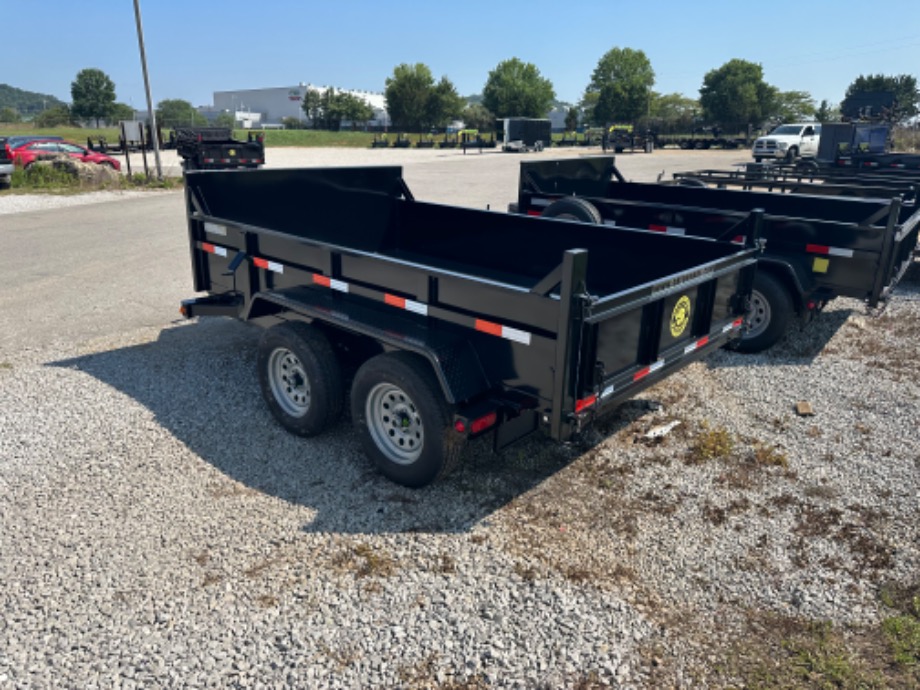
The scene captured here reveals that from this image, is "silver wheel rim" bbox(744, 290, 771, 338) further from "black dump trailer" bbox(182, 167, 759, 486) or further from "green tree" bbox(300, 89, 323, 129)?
"green tree" bbox(300, 89, 323, 129)

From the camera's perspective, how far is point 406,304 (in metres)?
4.12

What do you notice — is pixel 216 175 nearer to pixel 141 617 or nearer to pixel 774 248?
pixel 141 617

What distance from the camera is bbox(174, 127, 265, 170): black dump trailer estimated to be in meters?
22.3

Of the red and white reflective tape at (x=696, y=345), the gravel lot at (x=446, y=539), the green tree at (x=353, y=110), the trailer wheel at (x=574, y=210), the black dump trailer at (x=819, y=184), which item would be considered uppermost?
the green tree at (x=353, y=110)

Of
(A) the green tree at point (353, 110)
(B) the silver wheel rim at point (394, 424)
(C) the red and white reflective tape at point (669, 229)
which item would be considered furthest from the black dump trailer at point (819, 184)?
(A) the green tree at point (353, 110)

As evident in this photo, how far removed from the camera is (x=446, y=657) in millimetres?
2961

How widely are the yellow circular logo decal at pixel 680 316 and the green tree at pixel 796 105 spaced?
106824 mm

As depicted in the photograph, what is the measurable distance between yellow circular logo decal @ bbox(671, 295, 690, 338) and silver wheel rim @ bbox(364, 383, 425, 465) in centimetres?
163

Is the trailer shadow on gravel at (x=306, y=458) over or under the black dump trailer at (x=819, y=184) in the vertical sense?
under

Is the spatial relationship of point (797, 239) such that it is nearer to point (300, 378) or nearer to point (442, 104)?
point (300, 378)

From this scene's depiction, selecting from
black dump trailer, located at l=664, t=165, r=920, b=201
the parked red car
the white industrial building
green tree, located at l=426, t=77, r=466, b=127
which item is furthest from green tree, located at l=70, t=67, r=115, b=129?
black dump trailer, located at l=664, t=165, r=920, b=201

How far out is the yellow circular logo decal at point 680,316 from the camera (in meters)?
4.14

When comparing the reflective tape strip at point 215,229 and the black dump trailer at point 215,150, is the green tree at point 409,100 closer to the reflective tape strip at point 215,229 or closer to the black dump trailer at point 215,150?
the black dump trailer at point 215,150

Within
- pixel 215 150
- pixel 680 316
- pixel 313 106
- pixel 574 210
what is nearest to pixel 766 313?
pixel 574 210
